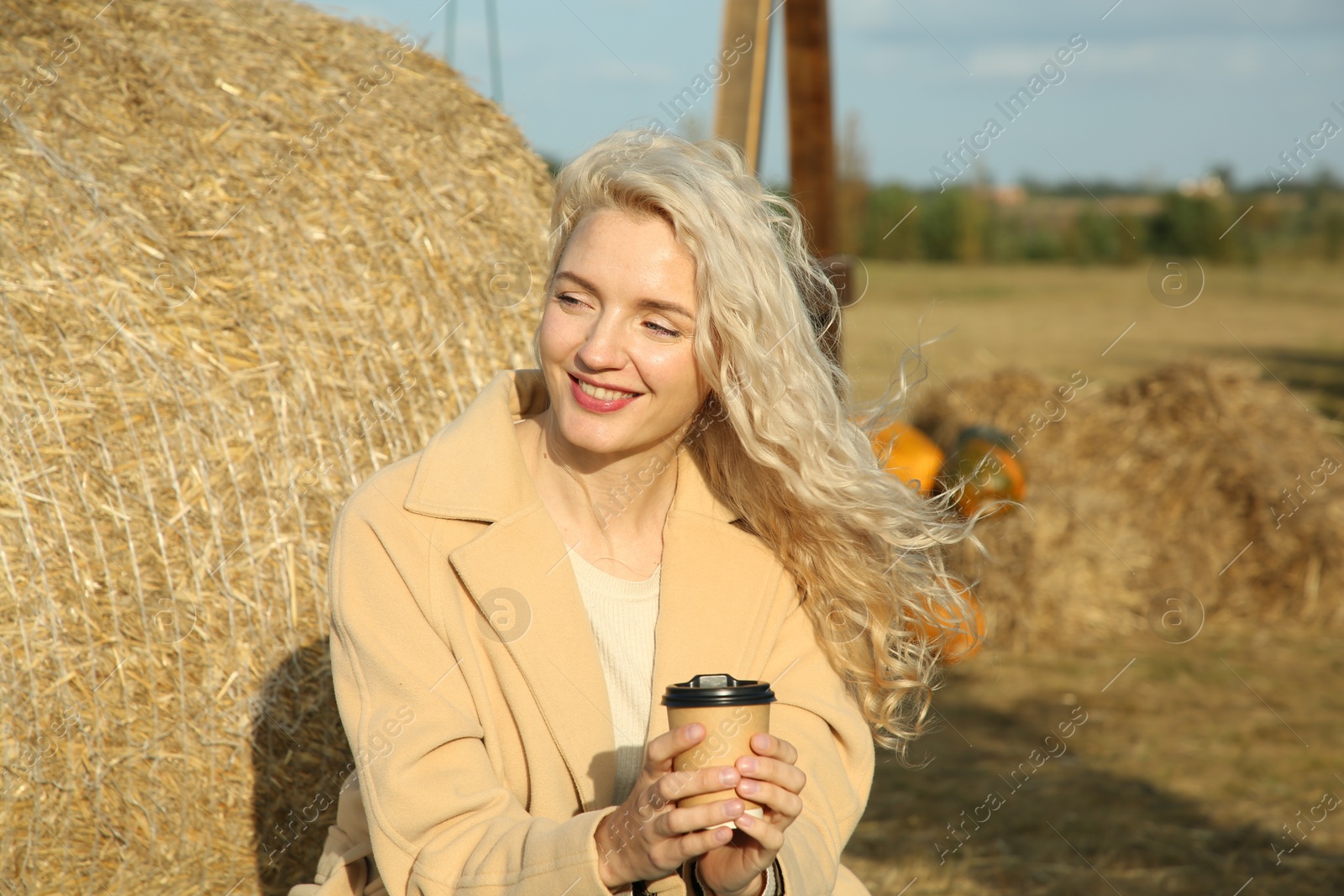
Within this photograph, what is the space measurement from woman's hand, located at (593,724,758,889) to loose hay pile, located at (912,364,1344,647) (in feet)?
15.9

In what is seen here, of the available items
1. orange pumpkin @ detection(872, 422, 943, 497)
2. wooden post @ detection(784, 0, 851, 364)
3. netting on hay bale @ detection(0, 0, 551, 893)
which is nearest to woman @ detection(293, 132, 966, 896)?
netting on hay bale @ detection(0, 0, 551, 893)

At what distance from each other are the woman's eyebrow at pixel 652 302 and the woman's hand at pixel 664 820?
3.07ft

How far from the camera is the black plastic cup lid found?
6.32 feet

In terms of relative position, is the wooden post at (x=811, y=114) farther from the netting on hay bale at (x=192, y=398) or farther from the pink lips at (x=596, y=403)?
the pink lips at (x=596, y=403)

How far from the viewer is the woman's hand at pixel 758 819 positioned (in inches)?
77.9

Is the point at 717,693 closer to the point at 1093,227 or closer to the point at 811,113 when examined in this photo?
the point at 811,113

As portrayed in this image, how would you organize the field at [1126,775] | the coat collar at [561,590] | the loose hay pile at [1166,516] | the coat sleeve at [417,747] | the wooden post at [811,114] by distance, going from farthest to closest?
the loose hay pile at [1166,516], the wooden post at [811,114], the field at [1126,775], the coat collar at [561,590], the coat sleeve at [417,747]

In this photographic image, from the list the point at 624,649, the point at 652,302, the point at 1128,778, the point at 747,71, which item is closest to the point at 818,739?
the point at 624,649

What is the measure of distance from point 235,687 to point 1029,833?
3.08m

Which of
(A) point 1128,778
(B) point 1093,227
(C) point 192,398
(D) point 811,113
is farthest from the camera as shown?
(B) point 1093,227

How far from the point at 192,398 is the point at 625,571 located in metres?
1.25

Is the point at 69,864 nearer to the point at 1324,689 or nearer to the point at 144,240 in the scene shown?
the point at 144,240

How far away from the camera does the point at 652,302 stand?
98.8 inches

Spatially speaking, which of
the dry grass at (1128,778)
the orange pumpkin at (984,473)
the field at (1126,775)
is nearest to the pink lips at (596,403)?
the field at (1126,775)
